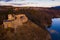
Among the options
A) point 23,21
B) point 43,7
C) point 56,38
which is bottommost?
point 56,38

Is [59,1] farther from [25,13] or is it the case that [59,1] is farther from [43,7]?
[25,13]

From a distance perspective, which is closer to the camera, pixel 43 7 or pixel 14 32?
pixel 14 32

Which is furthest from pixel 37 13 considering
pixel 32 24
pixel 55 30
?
pixel 55 30

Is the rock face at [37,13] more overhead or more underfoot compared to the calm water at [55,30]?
more overhead

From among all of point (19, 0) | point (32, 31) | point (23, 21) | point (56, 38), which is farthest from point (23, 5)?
point (56, 38)

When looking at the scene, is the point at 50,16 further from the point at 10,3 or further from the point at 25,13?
the point at 10,3

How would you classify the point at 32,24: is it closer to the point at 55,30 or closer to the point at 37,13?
the point at 37,13

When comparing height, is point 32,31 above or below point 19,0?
below

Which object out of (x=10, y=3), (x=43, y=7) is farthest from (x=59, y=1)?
(x=10, y=3)

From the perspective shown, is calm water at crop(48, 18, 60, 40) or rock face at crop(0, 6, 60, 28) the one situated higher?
Result: rock face at crop(0, 6, 60, 28)

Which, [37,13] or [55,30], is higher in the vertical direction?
[37,13]
